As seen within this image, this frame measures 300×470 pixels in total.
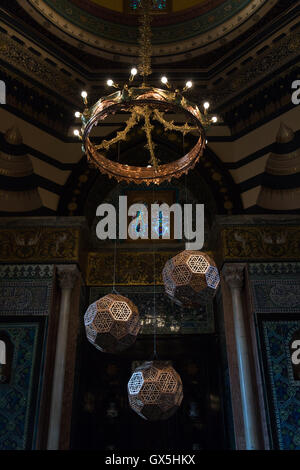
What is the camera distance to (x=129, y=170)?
180 inches

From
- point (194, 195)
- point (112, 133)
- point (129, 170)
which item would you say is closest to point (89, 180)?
point (112, 133)

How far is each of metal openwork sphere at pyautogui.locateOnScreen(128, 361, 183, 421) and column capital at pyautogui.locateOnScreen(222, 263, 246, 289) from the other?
2.18 m

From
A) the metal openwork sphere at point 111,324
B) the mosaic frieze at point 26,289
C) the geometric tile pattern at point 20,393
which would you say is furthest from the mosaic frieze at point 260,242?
the geometric tile pattern at point 20,393

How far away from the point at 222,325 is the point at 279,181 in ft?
6.79

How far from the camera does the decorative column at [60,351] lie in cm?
497

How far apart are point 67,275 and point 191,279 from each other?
7.92 feet

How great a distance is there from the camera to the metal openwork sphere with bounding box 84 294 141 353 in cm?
370

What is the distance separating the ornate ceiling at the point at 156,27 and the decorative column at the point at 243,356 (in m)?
3.18
